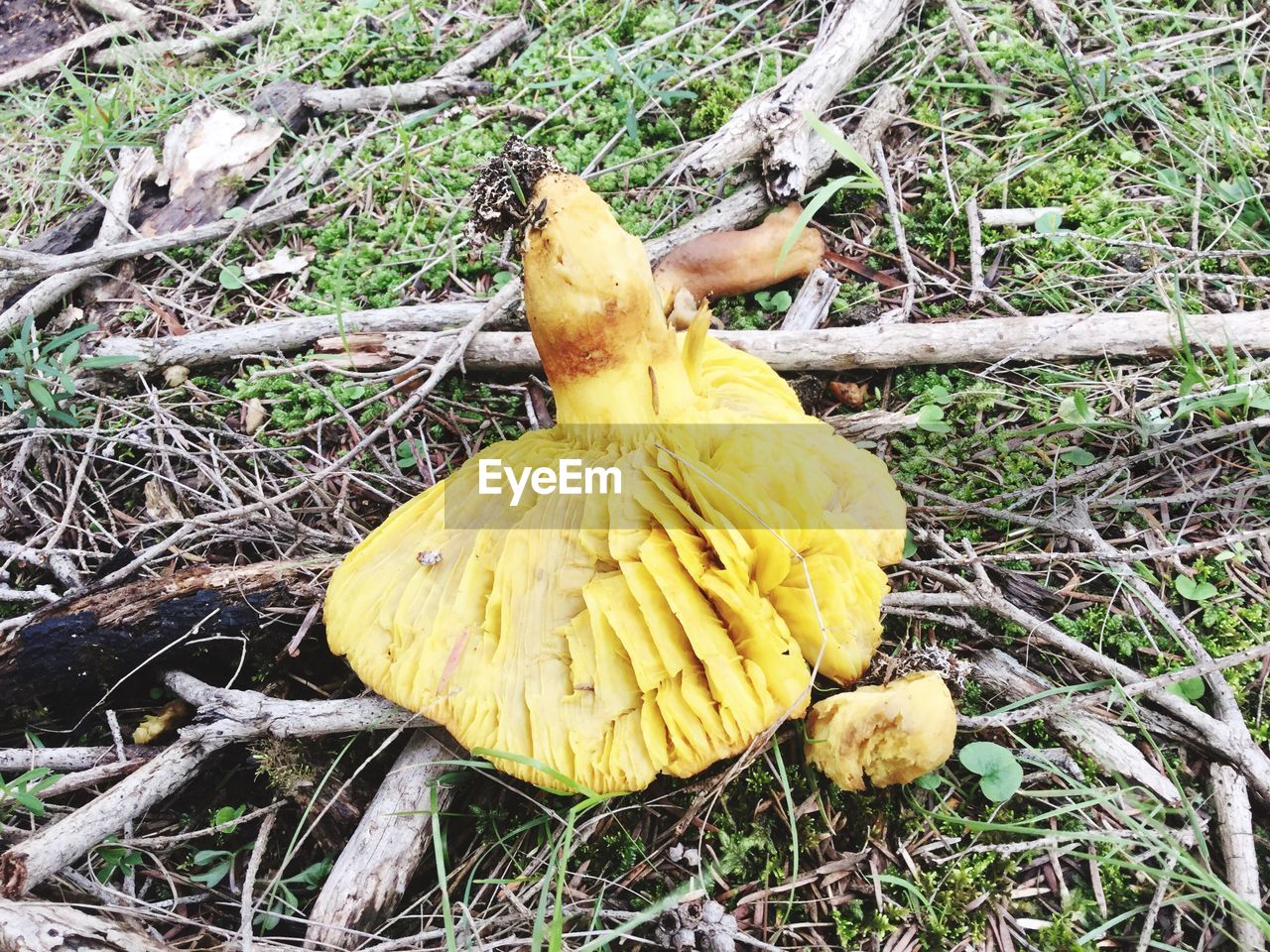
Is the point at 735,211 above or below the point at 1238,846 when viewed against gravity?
above

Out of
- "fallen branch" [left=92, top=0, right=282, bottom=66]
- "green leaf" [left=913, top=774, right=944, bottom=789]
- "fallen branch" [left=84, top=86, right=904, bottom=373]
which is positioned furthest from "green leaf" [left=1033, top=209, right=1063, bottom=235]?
"fallen branch" [left=92, top=0, right=282, bottom=66]

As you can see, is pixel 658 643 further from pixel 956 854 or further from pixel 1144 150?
pixel 1144 150

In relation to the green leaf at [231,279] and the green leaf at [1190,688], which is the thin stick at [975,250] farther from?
the green leaf at [231,279]

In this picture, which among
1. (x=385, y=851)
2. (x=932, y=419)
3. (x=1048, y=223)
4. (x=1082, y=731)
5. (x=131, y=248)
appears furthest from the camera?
(x=131, y=248)

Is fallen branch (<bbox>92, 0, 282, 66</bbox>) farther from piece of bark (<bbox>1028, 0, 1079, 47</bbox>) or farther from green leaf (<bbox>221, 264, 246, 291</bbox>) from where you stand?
piece of bark (<bbox>1028, 0, 1079, 47</bbox>)

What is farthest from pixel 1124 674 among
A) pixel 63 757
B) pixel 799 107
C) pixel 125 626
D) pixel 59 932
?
pixel 63 757

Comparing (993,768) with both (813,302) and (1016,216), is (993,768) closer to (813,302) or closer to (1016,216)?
(813,302)

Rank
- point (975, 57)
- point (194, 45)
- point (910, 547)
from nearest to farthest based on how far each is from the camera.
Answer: point (910, 547) < point (975, 57) < point (194, 45)
